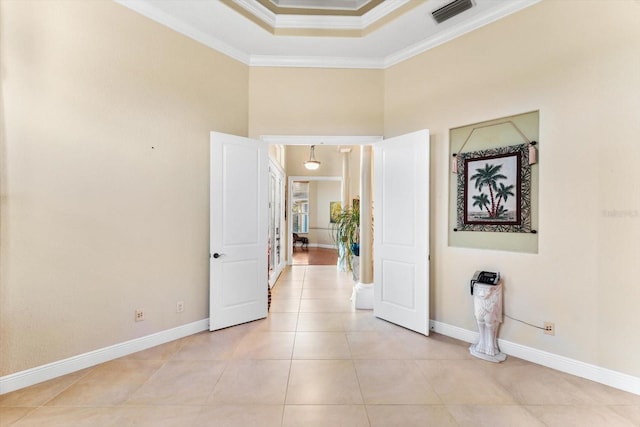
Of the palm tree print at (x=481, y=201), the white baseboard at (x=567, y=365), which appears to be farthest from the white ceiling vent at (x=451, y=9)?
the white baseboard at (x=567, y=365)

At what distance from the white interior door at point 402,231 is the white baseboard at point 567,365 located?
629mm

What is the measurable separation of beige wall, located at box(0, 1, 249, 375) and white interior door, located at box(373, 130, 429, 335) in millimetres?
2234

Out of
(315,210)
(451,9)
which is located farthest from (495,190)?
(315,210)

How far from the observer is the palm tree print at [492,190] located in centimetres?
287

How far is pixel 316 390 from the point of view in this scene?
2244 mm

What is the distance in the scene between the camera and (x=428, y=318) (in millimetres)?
3279

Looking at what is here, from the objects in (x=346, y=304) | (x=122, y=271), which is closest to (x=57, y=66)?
(x=122, y=271)

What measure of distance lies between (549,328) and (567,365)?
0.31m

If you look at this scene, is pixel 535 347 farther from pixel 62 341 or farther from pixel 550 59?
pixel 62 341

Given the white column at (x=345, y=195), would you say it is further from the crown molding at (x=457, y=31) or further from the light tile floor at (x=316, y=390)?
the light tile floor at (x=316, y=390)

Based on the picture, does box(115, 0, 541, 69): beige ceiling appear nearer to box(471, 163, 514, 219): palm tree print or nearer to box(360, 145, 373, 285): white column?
box(360, 145, 373, 285): white column

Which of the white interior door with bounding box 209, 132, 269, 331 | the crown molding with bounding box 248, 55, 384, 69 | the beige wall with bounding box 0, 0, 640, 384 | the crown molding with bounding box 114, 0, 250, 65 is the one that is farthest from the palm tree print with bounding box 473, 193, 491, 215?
the crown molding with bounding box 114, 0, 250, 65

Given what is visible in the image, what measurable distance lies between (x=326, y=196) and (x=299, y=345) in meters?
9.33

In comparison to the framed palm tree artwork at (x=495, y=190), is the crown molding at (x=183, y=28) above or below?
above
